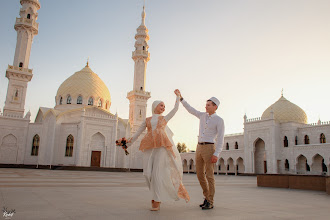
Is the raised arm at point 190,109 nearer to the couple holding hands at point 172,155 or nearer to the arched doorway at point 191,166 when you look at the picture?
the couple holding hands at point 172,155

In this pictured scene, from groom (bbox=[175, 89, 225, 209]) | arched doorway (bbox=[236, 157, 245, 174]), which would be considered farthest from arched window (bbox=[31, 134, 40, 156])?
groom (bbox=[175, 89, 225, 209])

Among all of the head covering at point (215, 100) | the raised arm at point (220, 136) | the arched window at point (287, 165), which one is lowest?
the arched window at point (287, 165)

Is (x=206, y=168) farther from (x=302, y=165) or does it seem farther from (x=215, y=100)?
(x=302, y=165)

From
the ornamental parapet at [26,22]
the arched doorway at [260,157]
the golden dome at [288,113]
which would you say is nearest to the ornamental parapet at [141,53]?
the ornamental parapet at [26,22]

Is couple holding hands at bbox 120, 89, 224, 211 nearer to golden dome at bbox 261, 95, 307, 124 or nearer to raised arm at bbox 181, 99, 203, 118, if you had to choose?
raised arm at bbox 181, 99, 203, 118

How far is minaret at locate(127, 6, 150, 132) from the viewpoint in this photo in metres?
35.9

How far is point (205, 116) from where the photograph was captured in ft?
17.0

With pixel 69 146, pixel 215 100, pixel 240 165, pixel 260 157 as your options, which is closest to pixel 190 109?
pixel 215 100

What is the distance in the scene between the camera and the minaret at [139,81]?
118 feet

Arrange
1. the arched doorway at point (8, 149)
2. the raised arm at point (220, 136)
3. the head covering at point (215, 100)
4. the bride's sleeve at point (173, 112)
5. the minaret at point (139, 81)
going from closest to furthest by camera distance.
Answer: the raised arm at point (220, 136)
the bride's sleeve at point (173, 112)
the head covering at point (215, 100)
the arched doorway at point (8, 149)
the minaret at point (139, 81)

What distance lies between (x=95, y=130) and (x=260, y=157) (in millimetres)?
20504

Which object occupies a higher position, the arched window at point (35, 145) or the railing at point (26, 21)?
the railing at point (26, 21)

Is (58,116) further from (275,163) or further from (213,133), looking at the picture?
(213,133)

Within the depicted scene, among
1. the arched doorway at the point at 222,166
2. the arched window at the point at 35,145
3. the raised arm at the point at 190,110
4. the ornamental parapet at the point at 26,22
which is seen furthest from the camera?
the arched doorway at the point at 222,166
